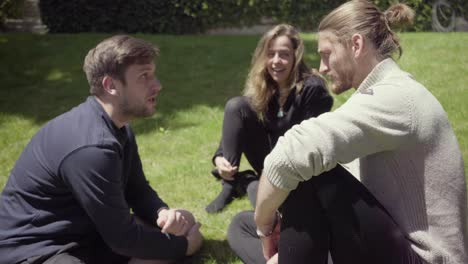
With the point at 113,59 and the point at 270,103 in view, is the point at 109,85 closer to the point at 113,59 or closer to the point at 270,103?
the point at 113,59

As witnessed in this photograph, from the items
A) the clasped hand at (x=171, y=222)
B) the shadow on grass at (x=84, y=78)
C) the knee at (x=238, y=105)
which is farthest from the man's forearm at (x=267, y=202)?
the shadow on grass at (x=84, y=78)

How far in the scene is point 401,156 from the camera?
188 cm

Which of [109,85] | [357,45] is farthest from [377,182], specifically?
[109,85]

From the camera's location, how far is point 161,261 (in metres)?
2.89

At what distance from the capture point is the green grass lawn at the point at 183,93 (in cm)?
433

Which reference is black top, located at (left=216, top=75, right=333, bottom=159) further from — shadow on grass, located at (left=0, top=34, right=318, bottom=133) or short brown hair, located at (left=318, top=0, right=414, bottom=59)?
shadow on grass, located at (left=0, top=34, right=318, bottom=133)

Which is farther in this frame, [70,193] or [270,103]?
[270,103]

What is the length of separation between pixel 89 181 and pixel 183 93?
493 centimetres

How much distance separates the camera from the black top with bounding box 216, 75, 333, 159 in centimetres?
369

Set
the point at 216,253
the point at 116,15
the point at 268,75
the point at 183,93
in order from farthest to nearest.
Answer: the point at 116,15 < the point at 183,93 < the point at 268,75 < the point at 216,253

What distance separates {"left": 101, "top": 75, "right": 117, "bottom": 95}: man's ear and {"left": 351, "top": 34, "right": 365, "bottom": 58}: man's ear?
3.98ft

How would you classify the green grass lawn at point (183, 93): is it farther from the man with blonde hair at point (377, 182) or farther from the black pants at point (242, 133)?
the man with blonde hair at point (377, 182)

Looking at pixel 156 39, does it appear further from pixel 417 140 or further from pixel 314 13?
pixel 417 140

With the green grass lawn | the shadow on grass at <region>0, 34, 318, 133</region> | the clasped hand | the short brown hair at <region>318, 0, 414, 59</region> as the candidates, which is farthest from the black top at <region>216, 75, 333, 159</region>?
the shadow on grass at <region>0, 34, 318, 133</region>
